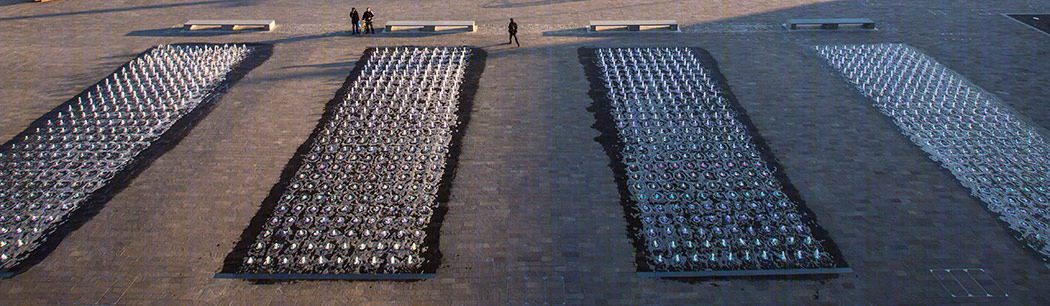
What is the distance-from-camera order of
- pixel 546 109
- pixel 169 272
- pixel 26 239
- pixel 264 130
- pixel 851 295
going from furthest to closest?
pixel 546 109, pixel 264 130, pixel 26 239, pixel 169 272, pixel 851 295

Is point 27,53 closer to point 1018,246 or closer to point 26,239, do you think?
point 26,239

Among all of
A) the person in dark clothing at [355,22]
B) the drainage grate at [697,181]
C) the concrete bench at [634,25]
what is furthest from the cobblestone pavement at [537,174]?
the concrete bench at [634,25]

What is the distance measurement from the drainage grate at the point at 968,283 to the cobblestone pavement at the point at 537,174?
5.6 inches

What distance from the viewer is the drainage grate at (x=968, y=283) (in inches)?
407

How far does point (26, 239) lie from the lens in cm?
1190

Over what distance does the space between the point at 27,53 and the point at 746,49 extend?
81.5ft

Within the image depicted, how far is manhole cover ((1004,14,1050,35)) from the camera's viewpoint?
81.5ft

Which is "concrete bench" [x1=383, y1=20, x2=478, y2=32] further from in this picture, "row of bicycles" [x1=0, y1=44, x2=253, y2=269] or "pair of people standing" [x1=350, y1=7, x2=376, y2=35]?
"row of bicycles" [x1=0, y1=44, x2=253, y2=269]

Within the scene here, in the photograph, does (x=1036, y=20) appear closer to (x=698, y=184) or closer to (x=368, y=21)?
(x=698, y=184)

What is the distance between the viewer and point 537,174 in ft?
46.0

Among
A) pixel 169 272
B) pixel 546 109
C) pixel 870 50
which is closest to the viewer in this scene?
pixel 169 272

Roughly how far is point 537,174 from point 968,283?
7927 millimetres

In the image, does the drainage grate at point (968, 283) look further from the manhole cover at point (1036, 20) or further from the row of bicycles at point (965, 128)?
the manhole cover at point (1036, 20)

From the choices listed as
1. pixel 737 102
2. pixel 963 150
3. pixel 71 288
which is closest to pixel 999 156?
pixel 963 150
